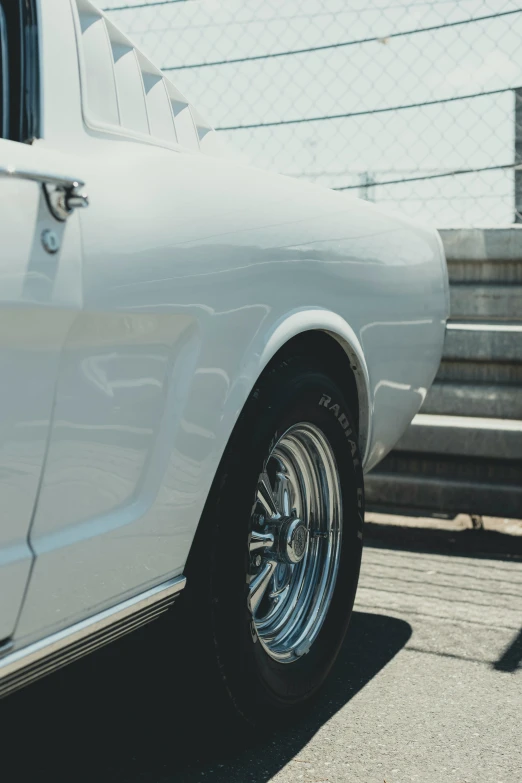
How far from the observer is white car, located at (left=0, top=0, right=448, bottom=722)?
1.60m

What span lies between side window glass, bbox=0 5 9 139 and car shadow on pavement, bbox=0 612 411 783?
1.17 metres

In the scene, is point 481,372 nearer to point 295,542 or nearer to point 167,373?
point 295,542

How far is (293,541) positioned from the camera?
8.54ft

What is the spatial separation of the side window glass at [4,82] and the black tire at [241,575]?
0.83 m

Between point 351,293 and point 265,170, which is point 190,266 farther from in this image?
point 351,293

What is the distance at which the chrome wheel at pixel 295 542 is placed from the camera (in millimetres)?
2574

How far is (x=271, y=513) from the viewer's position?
2.60 metres

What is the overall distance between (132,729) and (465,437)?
8.94 ft

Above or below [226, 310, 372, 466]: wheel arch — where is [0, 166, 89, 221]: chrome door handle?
above

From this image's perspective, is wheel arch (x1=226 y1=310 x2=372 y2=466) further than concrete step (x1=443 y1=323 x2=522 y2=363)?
No

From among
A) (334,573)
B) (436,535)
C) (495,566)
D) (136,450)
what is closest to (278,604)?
(334,573)

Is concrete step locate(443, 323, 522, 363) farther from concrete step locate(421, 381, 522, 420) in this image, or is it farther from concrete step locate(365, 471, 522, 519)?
concrete step locate(365, 471, 522, 519)

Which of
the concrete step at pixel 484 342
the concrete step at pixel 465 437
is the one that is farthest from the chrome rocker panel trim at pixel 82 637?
the concrete step at pixel 484 342

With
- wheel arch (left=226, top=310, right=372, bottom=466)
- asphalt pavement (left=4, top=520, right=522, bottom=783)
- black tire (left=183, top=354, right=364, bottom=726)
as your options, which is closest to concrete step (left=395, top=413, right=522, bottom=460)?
asphalt pavement (left=4, top=520, right=522, bottom=783)
